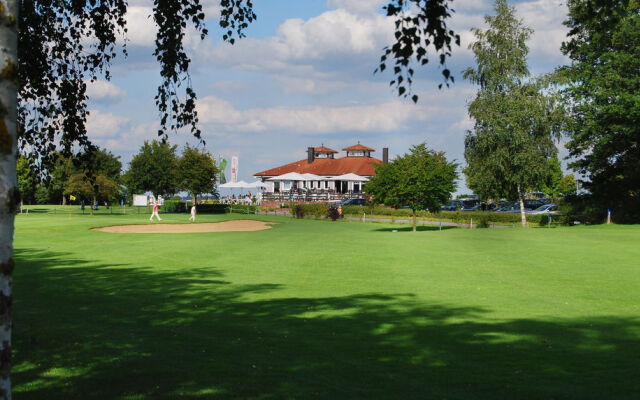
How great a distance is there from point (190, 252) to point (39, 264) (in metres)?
7.15

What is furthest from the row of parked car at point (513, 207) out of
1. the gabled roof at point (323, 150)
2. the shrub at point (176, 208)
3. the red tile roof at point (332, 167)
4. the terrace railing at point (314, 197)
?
the shrub at point (176, 208)

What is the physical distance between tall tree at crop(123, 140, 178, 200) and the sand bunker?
2511 cm

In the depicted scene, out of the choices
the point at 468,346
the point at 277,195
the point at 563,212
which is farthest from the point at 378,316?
the point at 277,195

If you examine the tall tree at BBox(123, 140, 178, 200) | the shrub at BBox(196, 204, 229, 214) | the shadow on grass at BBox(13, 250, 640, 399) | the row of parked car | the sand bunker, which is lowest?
the shadow on grass at BBox(13, 250, 640, 399)

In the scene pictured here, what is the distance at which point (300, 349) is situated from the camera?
998 centimetres

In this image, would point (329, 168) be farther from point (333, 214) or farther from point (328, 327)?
point (328, 327)

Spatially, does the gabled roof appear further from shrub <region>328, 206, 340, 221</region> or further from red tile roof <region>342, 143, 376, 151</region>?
shrub <region>328, 206, 340, 221</region>

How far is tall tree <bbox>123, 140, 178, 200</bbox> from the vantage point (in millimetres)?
77287

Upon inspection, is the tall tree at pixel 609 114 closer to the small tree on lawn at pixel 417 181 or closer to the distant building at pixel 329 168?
the small tree on lawn at pixel 417 181

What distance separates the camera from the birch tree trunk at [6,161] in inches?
174

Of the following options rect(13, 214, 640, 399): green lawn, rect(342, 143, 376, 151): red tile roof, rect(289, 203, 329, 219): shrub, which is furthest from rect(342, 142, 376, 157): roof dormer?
rect(13, 214, 640, 399): green lawn

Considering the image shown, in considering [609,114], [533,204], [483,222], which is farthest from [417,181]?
[533,204]

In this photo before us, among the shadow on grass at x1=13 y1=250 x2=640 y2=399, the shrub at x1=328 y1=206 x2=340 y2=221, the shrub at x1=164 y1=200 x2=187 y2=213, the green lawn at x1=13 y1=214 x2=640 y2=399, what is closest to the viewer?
the shadow on grass at x1=13 y1=250 x2=640 y2=399

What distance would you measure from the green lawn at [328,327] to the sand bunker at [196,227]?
814 inches
